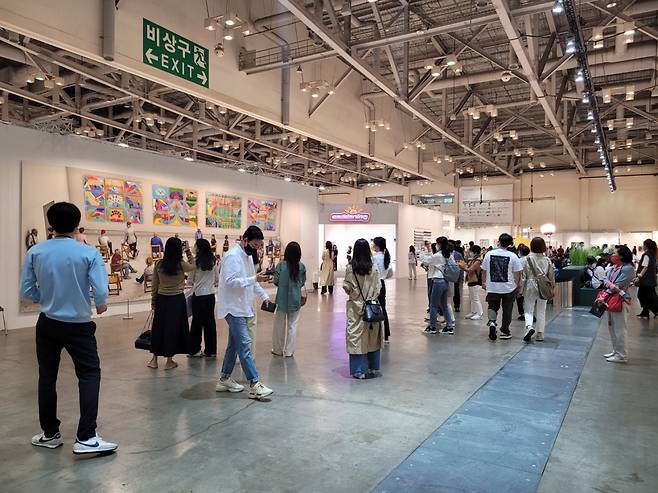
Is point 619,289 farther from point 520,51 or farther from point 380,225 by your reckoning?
point 380,225

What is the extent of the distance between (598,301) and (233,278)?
4125 millimetres

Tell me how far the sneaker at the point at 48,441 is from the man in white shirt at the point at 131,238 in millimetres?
6814

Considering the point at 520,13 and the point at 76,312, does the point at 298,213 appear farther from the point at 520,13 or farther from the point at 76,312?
the point at 76,312

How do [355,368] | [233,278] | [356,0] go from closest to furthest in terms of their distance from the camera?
[233,278], [355,368], [356,0]

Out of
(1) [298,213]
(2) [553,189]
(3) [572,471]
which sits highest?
(2) [553,189]

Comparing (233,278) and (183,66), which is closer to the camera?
(233,278)

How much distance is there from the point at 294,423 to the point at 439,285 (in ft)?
13.8

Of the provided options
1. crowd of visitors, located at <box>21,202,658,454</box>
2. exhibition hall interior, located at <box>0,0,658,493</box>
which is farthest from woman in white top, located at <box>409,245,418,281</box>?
crowd of visitors, located at <box>21,202,658,454</box>

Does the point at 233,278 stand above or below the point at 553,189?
below

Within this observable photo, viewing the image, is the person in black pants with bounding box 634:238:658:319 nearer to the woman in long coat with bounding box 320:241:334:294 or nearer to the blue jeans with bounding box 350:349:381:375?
the blue jeans with bounding box 350:349:381:375

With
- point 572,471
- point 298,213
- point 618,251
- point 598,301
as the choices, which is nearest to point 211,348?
point 572,471

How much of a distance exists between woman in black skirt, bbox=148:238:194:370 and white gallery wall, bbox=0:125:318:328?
3.96m

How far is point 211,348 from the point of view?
580 cm

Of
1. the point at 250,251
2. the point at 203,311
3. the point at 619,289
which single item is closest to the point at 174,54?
the point at 203,311
